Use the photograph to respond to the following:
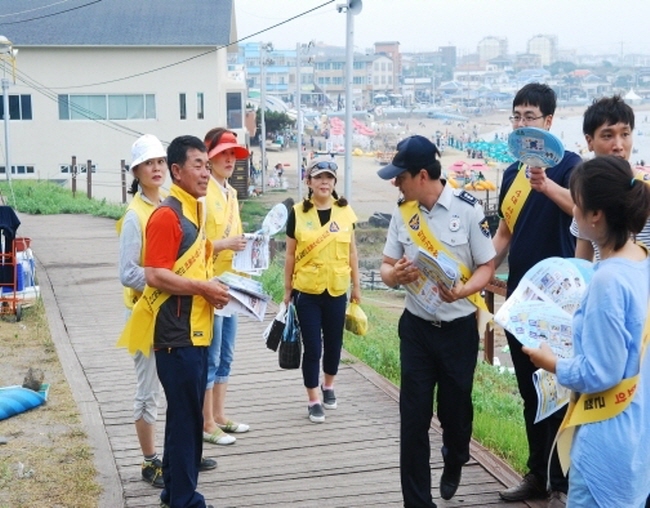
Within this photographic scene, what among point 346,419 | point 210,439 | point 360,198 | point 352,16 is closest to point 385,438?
point 346,419

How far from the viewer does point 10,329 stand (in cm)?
1018

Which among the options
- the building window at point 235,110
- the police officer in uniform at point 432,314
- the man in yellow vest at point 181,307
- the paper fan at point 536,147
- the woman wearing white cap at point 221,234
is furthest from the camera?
the building window at point 235,110

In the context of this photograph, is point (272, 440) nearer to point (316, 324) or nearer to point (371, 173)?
point (316, 324)

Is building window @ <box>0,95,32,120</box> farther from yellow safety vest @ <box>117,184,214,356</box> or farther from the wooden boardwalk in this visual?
yellow safety vest @ <box>117,184,214,356</box>

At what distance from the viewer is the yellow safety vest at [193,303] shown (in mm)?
4848

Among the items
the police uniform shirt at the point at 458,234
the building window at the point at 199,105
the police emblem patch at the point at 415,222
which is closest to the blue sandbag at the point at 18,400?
the police uniform shirt at the point at 458,234

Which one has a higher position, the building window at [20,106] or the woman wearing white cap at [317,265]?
the building window at [20,106]

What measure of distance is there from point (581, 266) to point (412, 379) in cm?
137

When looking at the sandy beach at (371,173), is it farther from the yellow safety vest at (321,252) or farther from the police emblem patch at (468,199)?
the police emblem patch at (468,199)

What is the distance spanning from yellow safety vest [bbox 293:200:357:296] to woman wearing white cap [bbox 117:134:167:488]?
1552mm

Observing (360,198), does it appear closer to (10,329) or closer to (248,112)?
(248,112)

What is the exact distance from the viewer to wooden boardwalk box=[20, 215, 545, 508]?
18.1ft

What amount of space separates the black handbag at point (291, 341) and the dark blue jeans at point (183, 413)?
2.08 meters

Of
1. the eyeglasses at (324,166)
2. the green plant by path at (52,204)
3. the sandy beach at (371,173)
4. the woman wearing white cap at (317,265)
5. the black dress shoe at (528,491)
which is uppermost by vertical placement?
the eyeglasses at (324,166)
